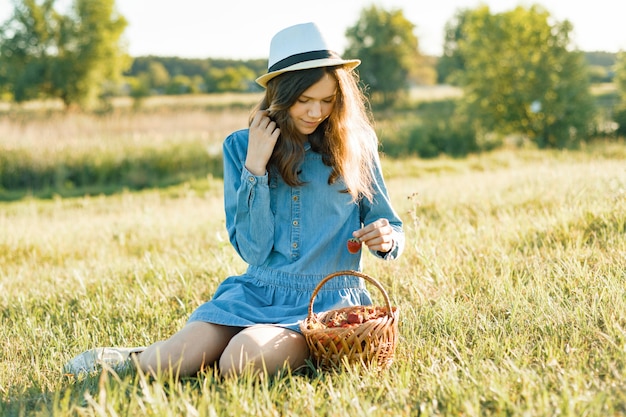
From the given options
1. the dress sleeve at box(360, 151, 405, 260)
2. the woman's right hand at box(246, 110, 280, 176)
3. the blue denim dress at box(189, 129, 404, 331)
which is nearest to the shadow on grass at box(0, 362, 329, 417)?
the blue denim dress at box(189, 129, 404, 331)

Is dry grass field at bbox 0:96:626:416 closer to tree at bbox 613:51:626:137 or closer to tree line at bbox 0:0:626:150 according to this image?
tree line at bbox 0:0:626:150

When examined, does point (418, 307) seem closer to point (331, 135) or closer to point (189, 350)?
point (331, 135)

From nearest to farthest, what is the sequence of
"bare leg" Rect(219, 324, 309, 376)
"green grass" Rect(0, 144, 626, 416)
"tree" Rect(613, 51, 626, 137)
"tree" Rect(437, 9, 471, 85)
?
"green grass" Rect(0, 144, 626, 416)
"bare leg" Rect(219, 324, 309, 376)
"tree" Rect(613, 51, 626, 137)
"tree" Rect(437, 9, 471, 85)

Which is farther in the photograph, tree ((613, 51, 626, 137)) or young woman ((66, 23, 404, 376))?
tree ((613, 51, 626, 137))

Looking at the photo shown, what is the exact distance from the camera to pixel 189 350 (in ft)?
8.59

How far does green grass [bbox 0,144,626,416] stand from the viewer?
2119 millimetres

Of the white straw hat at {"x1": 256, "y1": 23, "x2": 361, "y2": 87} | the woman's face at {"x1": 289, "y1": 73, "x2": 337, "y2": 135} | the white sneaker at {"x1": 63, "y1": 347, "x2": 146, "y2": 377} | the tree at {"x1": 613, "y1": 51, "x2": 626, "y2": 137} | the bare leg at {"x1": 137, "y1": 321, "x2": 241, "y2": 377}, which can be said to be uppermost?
the tree at {"x1": 613, "y1": 51, "x2": 626, "y2": 137}

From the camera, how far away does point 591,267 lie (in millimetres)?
3420

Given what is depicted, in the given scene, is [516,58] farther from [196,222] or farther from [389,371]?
[389,371]

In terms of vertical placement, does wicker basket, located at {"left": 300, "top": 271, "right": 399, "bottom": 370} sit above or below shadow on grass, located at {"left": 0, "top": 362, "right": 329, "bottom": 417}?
above

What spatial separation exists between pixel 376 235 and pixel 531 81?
1492cm

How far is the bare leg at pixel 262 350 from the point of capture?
2.46 m

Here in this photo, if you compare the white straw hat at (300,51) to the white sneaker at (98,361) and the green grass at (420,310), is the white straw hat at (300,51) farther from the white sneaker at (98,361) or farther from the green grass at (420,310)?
Answer: the white sneaker at (98,361)

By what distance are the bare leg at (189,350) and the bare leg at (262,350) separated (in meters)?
0.14
